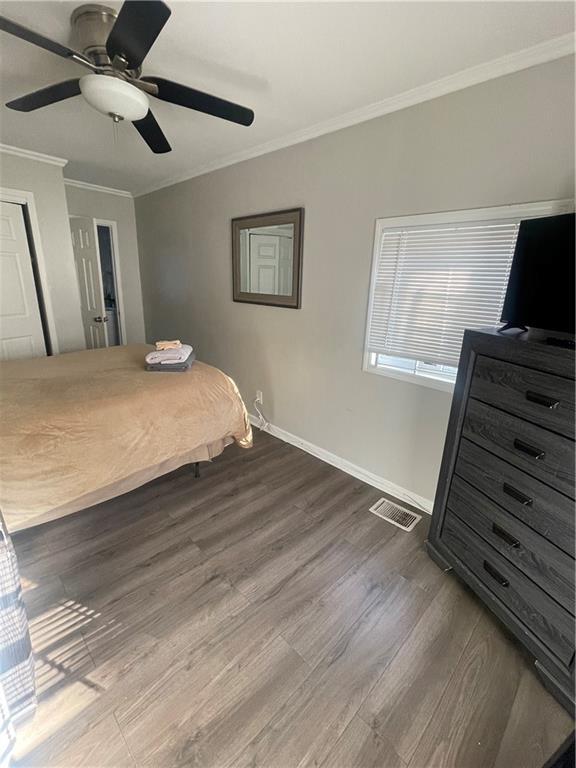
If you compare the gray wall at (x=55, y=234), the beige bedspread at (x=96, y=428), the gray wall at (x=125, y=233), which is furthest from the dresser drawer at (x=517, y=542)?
the gray wall at (x=125, y=233)

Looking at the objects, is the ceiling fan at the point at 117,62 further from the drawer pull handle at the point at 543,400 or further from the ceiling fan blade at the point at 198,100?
the drawer pull handle at the point at 543,400

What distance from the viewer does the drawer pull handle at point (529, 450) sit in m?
1.23

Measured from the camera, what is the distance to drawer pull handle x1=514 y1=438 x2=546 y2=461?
123cm

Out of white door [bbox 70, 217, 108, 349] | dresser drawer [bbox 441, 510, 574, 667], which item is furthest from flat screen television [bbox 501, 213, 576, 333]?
white door [bbox 70, 217, 108, 349]

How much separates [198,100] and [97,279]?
3.14 metres

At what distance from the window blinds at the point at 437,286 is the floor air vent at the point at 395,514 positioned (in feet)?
3.28

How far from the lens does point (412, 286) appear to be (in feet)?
6.72

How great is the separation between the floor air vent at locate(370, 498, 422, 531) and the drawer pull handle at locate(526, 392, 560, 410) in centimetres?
117

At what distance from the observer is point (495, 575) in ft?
4.69

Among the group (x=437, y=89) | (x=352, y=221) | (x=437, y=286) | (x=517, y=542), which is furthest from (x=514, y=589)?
(x=437, y=89)

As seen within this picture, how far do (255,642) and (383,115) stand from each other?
2867mm

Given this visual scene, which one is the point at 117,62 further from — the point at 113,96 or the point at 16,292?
the point at 16,292

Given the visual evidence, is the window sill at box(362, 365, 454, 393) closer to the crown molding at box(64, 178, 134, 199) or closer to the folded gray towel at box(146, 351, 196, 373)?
the folded gray towel at box(146, 351, 196, 373)

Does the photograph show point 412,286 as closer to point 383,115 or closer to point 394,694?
point 383,115
